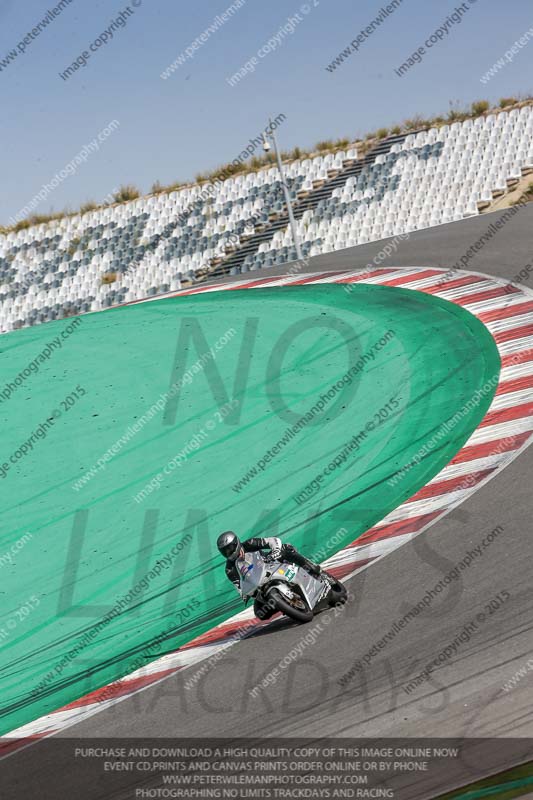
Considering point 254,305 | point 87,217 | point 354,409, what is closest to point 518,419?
point 354,409

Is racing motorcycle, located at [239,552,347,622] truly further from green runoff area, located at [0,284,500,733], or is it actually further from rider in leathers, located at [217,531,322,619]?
green runoff area, located at [0,284,500,733]

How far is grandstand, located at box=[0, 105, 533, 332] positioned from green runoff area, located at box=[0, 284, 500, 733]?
27.9 feet

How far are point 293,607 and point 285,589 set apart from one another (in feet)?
0.54

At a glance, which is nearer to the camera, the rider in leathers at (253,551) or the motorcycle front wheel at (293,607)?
the motorcycle front wheel at (293,607)

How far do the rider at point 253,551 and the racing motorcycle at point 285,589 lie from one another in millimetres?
43

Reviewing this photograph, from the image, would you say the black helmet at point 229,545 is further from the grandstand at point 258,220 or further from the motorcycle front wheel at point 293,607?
the grandstand at point 258,220

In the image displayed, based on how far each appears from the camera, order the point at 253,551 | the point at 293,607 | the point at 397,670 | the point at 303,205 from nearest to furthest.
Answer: the point at 397,670, the point at 293,607, the point at 253,551, the point at 303,205

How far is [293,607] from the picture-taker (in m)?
7.73

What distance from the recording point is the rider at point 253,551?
7.84m

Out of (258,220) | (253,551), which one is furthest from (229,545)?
(258,220)

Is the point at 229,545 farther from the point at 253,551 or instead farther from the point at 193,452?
the point at 193,452

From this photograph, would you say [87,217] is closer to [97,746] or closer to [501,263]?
[501,263]

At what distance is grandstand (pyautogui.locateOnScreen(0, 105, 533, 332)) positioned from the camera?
87.6 ft

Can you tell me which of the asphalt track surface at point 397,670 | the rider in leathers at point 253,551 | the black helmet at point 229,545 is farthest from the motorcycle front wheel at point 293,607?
the black helmet at point 229,545
